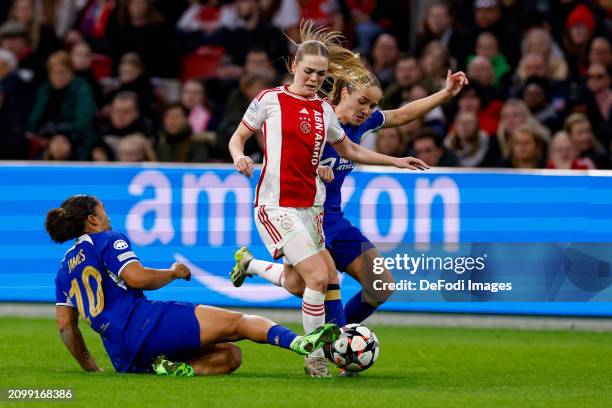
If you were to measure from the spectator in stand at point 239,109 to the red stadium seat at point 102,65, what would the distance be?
249 centimetres

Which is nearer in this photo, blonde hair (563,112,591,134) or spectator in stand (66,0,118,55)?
blonde hair (563,112,591,134)

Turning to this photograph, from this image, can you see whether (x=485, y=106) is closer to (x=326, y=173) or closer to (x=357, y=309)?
(x=357, y=309)

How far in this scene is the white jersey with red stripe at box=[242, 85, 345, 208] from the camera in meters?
9.36

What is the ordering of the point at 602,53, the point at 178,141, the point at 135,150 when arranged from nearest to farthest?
the point at 135,150 < the point at 178,141 < the point at 602,53

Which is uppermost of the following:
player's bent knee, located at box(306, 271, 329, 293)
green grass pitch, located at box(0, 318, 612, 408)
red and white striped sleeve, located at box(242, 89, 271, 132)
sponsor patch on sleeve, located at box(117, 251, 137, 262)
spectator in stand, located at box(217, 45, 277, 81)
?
spectator in stand, located at box(217, 45, 277, 81)

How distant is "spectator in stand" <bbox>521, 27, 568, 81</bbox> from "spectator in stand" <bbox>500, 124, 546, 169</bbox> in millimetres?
1939

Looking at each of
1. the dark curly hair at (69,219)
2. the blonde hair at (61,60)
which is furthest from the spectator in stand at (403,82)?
the dark curly hair at (69,219)

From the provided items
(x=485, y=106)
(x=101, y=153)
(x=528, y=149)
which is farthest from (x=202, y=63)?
(x=528, y=149)

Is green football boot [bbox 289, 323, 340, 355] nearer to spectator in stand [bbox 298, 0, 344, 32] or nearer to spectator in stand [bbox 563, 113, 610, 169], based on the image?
spectator in stand [bbox 563, 113, 610, 169]

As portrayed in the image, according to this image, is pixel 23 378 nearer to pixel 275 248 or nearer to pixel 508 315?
pixel 275 248

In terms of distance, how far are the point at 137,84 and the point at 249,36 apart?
1741 millimetres

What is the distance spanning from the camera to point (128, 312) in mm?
9016

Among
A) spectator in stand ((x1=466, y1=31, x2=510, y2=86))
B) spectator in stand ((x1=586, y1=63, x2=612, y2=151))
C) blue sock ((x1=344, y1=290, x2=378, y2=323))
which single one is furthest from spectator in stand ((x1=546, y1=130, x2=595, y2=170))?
blue sock ((x1=344, y1=290, x2=378, y2=323))

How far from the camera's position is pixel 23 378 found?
9.02m
